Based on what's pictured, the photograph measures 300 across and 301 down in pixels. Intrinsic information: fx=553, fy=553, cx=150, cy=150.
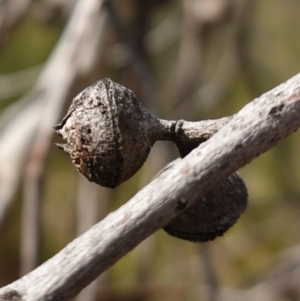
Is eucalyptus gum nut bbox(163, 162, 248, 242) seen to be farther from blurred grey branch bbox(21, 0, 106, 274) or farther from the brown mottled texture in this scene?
blurred grey branch bbox(21, 0, 106, 274)

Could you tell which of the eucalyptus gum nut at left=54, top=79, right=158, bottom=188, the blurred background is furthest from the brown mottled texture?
the blurred background

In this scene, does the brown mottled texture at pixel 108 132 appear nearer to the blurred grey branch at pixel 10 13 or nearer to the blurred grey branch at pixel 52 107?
the blurred grey branch at pixel 52 107

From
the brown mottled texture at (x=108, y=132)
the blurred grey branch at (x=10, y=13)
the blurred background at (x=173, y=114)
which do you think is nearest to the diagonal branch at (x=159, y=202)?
the brown mottled texture at (x=108, y=132)

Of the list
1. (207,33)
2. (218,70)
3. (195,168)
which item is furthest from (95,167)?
(218,70)

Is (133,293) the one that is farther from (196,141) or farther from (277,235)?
(196,141)

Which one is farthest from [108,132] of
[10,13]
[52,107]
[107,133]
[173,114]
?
[173,114]

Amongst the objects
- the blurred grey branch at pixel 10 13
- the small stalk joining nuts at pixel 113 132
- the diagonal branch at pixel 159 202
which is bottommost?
the diagonal branch at pixel 159 202
